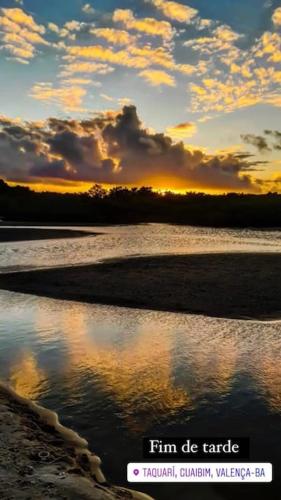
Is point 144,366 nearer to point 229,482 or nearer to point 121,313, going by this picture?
point 229,482

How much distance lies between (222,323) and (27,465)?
8.87m

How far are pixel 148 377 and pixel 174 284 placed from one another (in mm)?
11471

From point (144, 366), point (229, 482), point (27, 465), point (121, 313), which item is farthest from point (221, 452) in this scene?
point (121, 313)

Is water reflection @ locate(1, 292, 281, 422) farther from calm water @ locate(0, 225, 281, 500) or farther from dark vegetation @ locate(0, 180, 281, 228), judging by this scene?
dark vegetation @ locate(0, 180, 281, 228)

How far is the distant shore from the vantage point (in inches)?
632

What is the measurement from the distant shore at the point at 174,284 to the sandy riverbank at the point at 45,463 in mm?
8756

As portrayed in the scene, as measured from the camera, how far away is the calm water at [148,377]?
21.1ft

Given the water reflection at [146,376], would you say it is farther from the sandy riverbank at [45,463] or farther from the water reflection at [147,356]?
the sandy riverbank at [45,463]

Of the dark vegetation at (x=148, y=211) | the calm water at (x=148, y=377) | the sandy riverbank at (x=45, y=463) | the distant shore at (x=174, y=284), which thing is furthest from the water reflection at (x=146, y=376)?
the dark vegetation at (x=148, y=211)

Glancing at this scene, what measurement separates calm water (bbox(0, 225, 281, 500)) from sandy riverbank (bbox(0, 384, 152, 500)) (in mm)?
244

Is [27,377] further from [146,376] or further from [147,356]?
[147,356]

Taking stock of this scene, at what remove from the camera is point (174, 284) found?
20172 millimetres

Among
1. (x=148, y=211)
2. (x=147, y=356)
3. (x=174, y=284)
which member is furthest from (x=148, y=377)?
(x=148, y=211)

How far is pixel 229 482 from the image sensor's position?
555 cm
